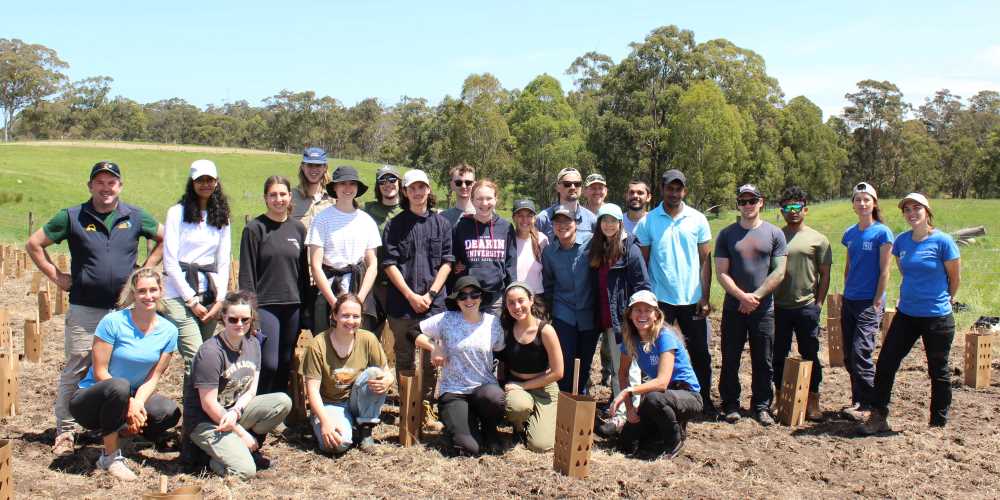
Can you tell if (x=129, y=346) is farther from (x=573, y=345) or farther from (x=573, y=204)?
(x=573, y=204)

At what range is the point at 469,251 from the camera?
598 centimetres

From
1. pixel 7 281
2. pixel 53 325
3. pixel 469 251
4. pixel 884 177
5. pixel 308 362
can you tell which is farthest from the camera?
pixel 884 177

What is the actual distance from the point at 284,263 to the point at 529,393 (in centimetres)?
202

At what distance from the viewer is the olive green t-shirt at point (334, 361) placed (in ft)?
17.3

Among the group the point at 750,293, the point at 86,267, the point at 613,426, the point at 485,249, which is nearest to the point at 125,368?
the point at 86,267

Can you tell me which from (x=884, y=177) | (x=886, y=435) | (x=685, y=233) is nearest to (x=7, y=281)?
(x=685, y=233)

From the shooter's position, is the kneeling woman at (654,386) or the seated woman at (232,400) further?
the kneeling woman at (654,386)

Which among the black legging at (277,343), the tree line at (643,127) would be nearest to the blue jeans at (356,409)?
the black legging at (277,343)

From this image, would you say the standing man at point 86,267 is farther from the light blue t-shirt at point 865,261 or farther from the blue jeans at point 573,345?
the light blue t-shirt at point 865,261

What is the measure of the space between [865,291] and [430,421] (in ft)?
Result: 12.4

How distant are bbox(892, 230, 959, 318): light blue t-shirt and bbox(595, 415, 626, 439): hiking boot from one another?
243 cm

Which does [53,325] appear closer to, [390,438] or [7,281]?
[7,281]

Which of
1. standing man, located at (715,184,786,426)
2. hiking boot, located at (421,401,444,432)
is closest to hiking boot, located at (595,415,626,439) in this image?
standing man, located at (715,184,786,426)

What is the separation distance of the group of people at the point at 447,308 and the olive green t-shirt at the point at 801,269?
2cm
